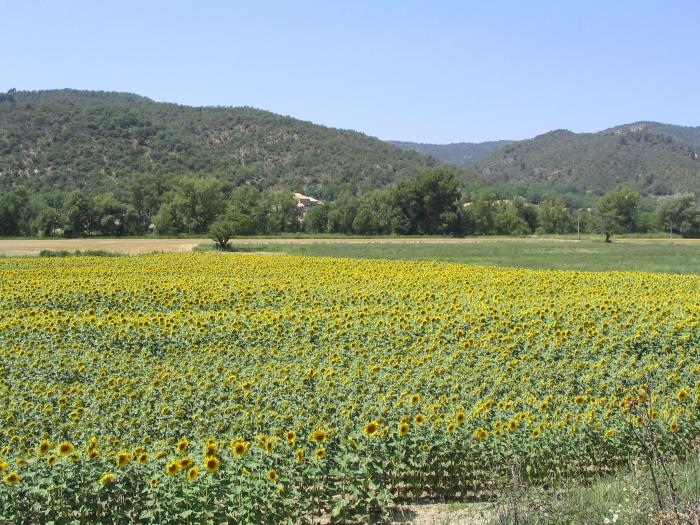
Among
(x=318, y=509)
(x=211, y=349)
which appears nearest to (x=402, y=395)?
(x=318, y=509)

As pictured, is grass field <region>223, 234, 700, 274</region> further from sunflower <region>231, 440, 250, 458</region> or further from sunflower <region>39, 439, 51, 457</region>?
sunflower <region>39, 439, 51, 457</region>

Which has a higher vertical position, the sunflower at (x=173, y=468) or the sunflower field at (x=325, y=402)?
the sunflower at (x=173, y=468)

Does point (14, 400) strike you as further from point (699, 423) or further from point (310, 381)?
point (699, 423)

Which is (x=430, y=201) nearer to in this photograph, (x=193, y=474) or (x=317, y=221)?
(x=317, y=221)

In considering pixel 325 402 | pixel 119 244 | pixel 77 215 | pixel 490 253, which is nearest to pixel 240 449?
pixel 325 402

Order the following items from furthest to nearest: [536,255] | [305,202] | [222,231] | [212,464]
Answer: [305,202], [222,231], [536,255], [212,464]

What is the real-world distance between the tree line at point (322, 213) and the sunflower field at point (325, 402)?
4705 cm

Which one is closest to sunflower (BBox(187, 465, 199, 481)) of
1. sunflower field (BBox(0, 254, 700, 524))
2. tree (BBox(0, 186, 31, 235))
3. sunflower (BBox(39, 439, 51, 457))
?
sunflower field (BBox(0, 254, 700, 524))

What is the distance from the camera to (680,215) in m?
108

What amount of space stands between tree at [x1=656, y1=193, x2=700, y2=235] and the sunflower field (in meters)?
102

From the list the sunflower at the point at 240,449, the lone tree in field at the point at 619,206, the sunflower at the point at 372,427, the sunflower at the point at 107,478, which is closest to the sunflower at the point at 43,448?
the sunflower at the point at 107,478

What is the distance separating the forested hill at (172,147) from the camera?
123 m

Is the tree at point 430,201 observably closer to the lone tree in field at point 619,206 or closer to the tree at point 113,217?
the lone tree in field at point 619,206

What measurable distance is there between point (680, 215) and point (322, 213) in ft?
190
